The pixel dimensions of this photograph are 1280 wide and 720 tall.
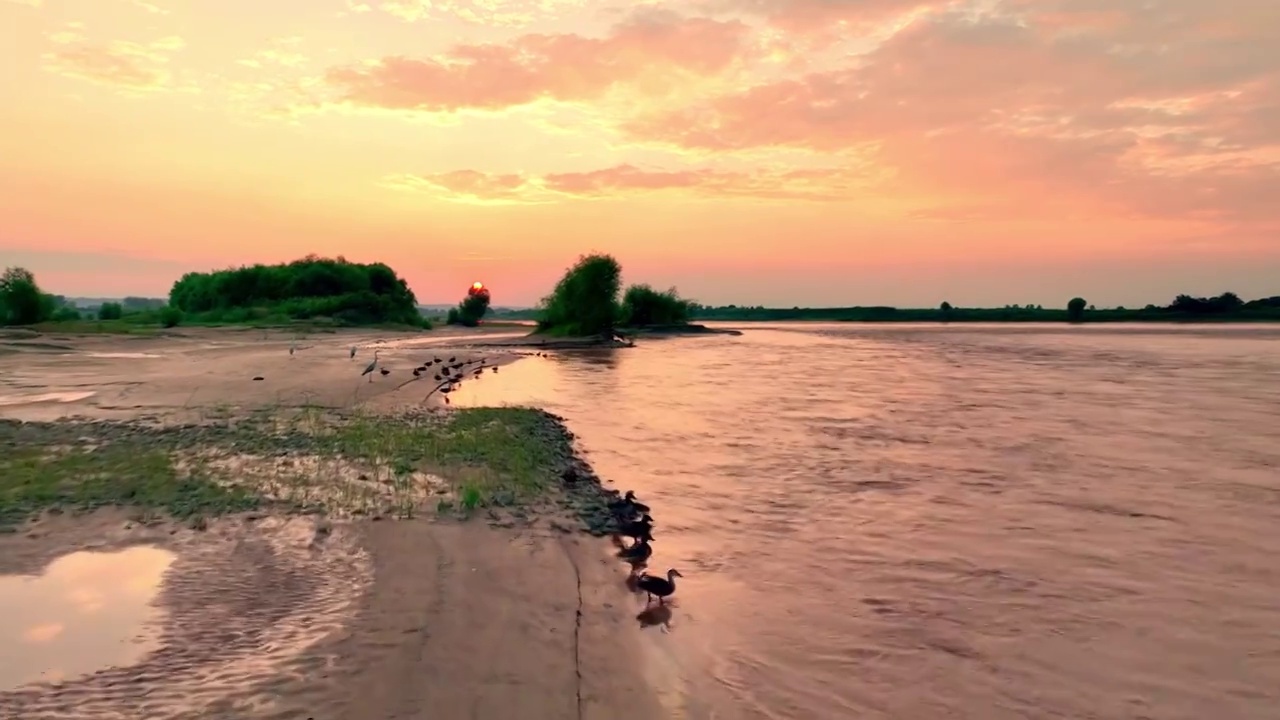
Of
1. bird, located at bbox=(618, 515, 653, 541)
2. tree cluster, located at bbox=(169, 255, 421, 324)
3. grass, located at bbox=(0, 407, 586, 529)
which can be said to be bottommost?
bird, located at bbox=(618, 515, 653, 541)

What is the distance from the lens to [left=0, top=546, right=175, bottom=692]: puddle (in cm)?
644

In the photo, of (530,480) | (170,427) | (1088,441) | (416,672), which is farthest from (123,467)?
(1088,441)

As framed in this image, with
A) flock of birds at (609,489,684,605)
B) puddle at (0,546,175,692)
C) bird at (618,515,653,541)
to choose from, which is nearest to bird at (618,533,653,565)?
flock of birds at (609,489,684,605)

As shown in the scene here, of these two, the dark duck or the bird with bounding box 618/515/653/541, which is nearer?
the bird with bounding box 618/515/653/541

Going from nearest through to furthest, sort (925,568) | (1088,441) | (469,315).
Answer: (925,568) → (1088,441) → (469,315)

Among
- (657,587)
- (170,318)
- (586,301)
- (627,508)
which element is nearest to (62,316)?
(170,318)

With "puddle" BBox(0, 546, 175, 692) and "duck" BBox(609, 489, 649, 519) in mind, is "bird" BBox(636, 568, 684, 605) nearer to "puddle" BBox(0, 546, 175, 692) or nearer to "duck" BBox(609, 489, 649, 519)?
"duck" BBox(609, 489, 649, 519)

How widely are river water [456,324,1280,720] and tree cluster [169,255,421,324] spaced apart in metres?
64.2

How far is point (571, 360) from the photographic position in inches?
2202

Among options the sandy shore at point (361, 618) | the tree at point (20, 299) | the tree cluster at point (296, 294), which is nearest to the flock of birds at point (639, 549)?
the sandy shore at point (361, 618)

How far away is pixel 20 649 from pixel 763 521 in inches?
379

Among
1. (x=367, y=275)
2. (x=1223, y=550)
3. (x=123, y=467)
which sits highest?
(x=367, y=275)

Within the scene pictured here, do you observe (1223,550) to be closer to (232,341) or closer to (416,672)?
(416,672)

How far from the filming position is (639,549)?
33.2ft
